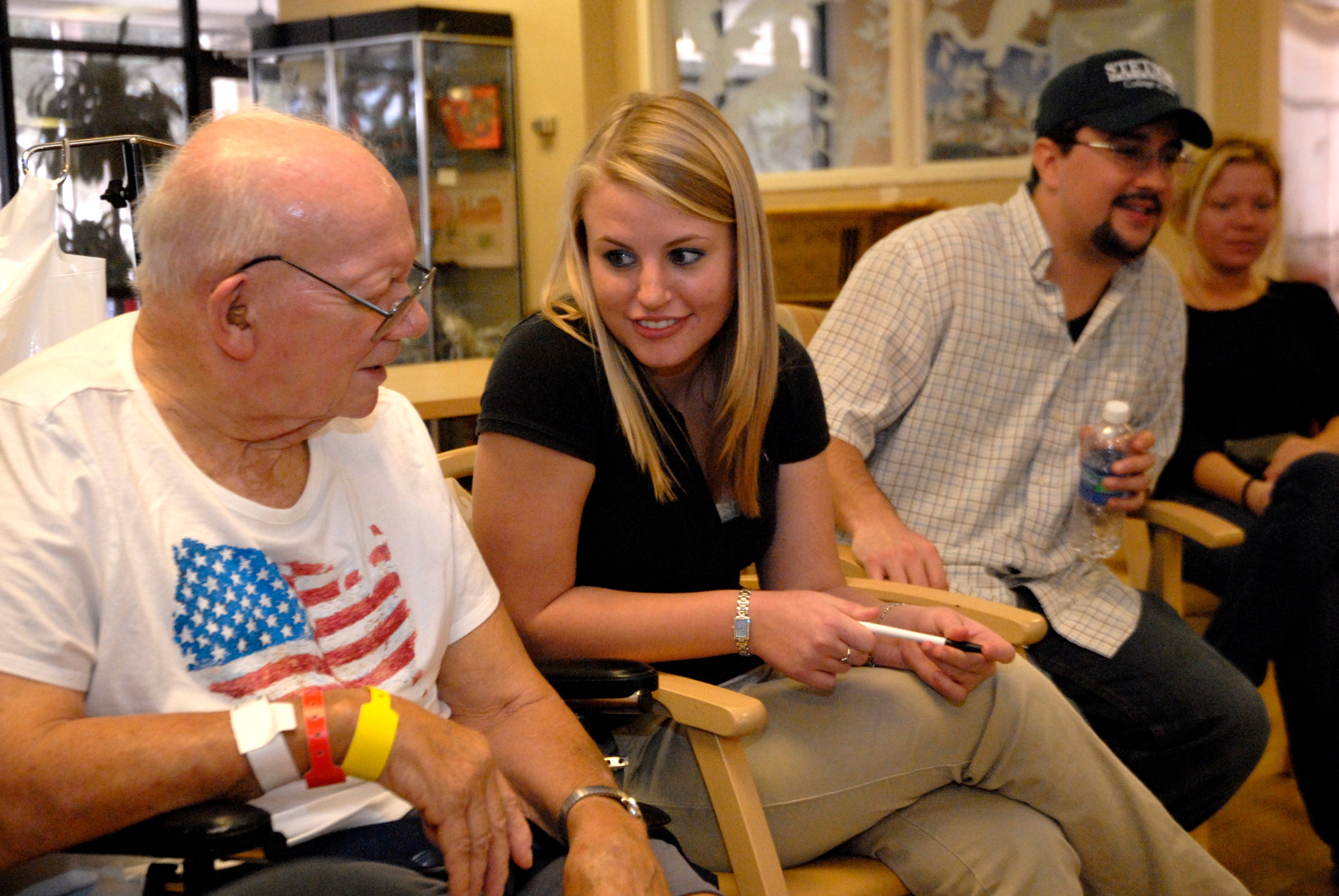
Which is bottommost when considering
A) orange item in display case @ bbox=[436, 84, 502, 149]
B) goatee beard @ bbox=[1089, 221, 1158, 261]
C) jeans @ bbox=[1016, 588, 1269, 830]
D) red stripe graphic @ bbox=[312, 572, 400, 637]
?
jeans @ bbox=[1016, 588, 1269, 830]

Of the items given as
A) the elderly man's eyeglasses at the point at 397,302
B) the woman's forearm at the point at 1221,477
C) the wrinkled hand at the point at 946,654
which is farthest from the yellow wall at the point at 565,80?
the elderly man's eyeglasses at the point at 397,302

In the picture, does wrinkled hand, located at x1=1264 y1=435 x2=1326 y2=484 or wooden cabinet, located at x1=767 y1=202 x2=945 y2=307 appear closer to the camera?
wrinkled hand, located at x1=1264 y1=435 x2=1326 y2=484

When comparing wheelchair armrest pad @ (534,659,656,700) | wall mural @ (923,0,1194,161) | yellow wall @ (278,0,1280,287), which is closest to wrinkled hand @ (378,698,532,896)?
wheelchair armrest pad @ (534,659,656,700)

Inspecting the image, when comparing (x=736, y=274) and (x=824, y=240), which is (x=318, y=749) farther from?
(x=824, y=240)

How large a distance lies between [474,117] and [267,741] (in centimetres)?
619

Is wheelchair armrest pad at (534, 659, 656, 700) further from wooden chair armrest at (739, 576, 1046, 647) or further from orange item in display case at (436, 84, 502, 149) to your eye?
orange item in display case at (436, 84, 502, 149)

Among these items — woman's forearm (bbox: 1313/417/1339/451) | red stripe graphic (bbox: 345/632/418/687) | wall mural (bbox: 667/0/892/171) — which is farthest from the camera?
wall mural (bbox: 667/0/892/171)

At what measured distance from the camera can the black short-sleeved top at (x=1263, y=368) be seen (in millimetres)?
2873

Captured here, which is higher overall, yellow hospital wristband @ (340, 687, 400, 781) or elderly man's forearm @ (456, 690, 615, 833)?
yellow hospital wristband @ (340, 687, 400, 781)

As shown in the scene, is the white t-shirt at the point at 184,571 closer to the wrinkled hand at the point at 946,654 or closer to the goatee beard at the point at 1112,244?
the wrinkled hand at the point at 946,654

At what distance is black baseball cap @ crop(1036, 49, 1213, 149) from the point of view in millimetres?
2121

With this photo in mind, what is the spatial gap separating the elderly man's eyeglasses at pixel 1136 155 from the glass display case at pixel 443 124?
4969 mm

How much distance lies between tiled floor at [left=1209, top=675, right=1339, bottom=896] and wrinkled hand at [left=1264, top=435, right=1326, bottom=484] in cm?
50

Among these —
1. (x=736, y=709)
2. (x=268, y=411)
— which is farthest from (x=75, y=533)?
(x=736, y=709)
